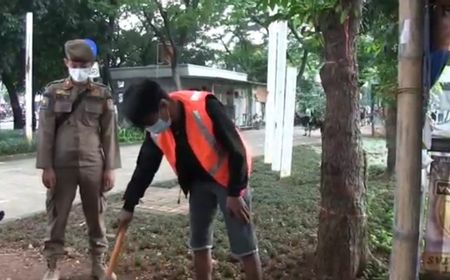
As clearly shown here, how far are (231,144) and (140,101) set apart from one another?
52 cm

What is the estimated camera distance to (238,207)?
3186 mm

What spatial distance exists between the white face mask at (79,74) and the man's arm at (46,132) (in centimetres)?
19

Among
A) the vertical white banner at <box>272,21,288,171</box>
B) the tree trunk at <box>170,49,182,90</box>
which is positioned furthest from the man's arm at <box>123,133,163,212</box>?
the tree trunk at <box>170,49,182,90</box>

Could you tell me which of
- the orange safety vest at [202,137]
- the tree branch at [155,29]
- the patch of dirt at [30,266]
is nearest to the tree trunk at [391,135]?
the patch of dirt at [30,266]

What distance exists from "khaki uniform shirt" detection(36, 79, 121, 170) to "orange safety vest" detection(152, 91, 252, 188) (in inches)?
38.7

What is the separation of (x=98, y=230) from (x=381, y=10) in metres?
2.52

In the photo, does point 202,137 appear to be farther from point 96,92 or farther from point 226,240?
point 226,240

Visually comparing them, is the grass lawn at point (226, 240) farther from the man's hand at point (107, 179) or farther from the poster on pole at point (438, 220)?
the poster on pole at point (438, 220)

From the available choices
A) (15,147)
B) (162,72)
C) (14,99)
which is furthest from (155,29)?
(15,147)

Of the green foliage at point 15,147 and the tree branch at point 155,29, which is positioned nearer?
the green foliage at point 15,147

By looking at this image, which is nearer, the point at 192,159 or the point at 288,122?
the point at 192,159

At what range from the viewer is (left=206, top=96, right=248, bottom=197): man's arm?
10.2ft

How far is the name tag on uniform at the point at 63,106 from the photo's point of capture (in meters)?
4.04

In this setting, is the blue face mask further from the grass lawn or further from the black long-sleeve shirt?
the grass lawn
